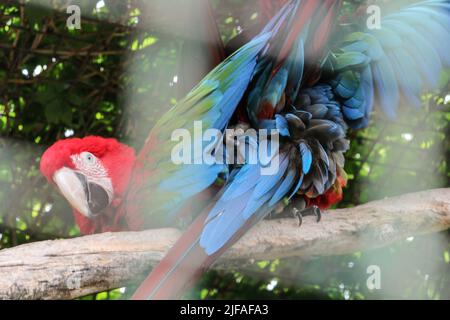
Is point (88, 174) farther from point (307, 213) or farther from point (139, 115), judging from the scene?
point (307, 213)

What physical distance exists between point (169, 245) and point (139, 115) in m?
0.23

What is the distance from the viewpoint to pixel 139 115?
0.81 m

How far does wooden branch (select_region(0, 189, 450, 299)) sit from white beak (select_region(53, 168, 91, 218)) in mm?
66

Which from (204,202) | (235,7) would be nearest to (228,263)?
(204,202)

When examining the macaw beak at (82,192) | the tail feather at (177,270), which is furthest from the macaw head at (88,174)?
the tail feather at (177,270)

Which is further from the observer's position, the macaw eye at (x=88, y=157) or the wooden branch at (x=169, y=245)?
the macaw eye at (x=88, y=157)

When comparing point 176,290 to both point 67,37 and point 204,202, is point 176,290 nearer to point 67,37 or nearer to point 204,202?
point 204,202

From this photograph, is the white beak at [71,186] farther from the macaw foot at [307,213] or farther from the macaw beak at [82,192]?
the macaw foot at [307,213]

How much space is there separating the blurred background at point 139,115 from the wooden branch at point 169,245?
60 mm

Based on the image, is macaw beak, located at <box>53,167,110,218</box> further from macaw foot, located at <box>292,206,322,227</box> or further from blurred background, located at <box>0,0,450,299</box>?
macaw foot, located at <box>292,206,322,227</box>

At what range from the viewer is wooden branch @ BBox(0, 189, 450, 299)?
0.60m

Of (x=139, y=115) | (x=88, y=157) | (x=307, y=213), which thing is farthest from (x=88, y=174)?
(x=307, y=213)

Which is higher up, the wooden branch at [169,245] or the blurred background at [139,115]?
the blurred background at [139,115]

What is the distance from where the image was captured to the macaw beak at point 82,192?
0.70m
